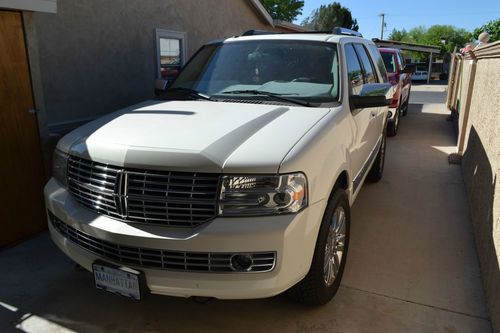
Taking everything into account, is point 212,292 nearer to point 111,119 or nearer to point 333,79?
point 111,119

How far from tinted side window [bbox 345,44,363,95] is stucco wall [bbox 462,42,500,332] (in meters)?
1.30

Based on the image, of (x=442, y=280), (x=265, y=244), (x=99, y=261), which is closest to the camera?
(x=265, y=244)

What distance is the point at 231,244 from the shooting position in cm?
233

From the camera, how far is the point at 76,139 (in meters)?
2.97

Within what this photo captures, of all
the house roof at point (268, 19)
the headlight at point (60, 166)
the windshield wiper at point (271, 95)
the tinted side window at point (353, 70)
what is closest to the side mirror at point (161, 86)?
the windshield wiper at point (271, 95)

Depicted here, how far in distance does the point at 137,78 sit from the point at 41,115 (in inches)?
98.6

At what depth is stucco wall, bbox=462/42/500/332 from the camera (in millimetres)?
3094

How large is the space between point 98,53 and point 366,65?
3561mm

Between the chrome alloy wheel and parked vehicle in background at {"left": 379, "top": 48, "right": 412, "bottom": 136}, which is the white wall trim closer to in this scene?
the chrome alloy wheel

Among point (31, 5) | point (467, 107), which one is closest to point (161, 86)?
point (31, 5)

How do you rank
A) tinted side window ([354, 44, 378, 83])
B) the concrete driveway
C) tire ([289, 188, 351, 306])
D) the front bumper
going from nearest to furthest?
1. the front bumper
2. tire ([289, 188, 351, 306])
3. the concrete driveway
4. tinted side window ([354, 44, 378, 83])

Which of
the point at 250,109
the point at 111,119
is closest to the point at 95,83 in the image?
the point at 111,119

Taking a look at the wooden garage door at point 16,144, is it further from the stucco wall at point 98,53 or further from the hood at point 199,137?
the hood at point 199,137

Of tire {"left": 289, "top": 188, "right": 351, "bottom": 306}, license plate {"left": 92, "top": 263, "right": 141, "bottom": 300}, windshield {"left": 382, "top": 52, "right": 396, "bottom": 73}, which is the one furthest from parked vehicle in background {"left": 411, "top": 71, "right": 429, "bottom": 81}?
license plate {"left": 92, "top": 263, "right": 141, "bottom": 300}
